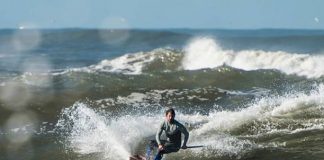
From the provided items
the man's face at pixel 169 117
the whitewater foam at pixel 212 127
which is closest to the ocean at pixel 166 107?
the whitewater foam at pixel 212 127

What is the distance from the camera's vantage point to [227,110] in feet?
75.2

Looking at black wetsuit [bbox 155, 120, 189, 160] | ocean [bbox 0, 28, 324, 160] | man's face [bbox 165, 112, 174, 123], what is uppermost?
man's face [bbox 165, 112, 174, 123]

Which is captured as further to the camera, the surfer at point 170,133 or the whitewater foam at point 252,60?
the whitewater foam at point 252,60

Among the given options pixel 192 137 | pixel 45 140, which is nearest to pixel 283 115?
pixel 192 137

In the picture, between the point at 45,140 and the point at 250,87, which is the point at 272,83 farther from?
the point at 45,140

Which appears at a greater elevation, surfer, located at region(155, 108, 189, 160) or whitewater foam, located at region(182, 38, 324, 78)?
surfer, located at region(155, 108, 189, 160)

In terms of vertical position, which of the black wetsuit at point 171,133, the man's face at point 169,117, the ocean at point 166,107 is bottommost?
the ocean at point 166,107

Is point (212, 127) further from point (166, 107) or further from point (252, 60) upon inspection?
point (252, 60)

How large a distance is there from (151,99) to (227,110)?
4.87 meters

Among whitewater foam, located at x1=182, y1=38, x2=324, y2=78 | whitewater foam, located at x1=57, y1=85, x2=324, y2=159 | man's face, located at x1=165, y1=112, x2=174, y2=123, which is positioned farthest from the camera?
whitewater foam, located at x1=182, y1=38, x2=324, y2=78

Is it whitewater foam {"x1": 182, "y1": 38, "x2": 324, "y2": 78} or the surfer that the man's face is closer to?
the surfer

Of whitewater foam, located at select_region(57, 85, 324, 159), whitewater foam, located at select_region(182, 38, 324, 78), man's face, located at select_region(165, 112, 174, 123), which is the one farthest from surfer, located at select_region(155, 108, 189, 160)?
whitewater foam, located at select_region(182, 38, 324, 78)

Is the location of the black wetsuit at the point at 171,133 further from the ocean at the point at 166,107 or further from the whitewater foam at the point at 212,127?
the whitewater foam at the point at 212,127

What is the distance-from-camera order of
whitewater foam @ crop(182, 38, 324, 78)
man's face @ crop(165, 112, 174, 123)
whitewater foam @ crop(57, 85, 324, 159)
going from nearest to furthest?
A: man's face @ crop(165, 112, 174, 123)
whitewater foam @ crop(57, 85, 324, 159)
whitewater foam @ crop(182, 38, 324, 78)
